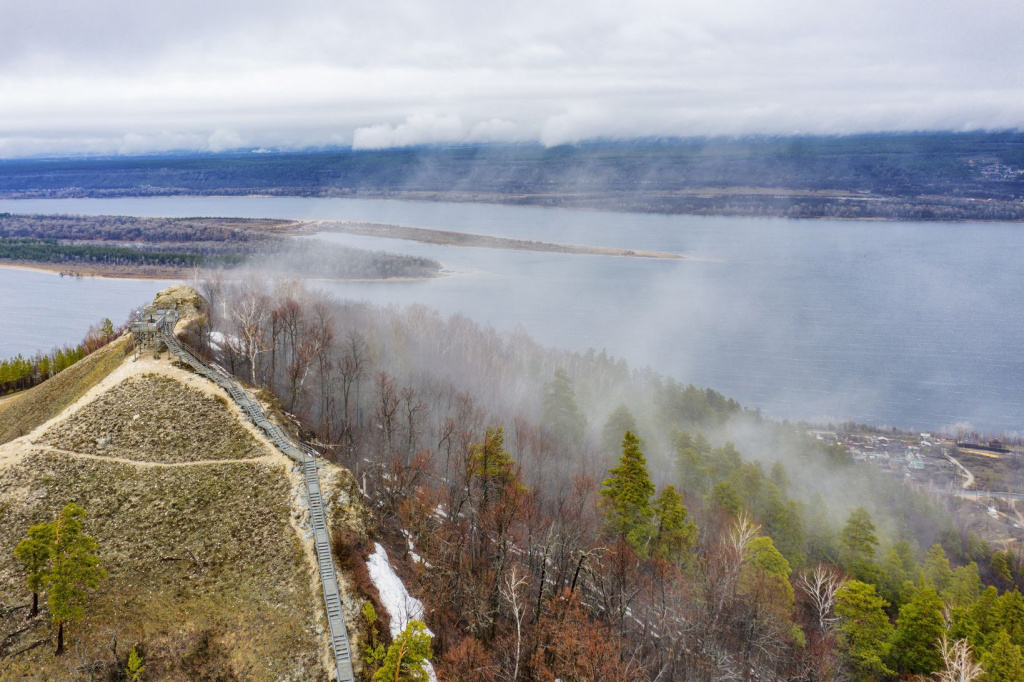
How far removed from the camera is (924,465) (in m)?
80.9

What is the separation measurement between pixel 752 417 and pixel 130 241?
615 feet

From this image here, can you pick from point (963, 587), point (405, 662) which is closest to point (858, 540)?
point (963, 587)

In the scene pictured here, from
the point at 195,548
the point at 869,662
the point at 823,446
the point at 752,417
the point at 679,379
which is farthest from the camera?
the point at 679,379

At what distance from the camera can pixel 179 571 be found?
1104 inches

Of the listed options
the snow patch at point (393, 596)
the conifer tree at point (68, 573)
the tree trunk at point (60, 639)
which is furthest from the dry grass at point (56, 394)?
the snow patch at point (393, 596)

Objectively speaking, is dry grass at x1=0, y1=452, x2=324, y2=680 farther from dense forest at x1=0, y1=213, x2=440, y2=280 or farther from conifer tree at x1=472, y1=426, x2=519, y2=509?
dense forest at x1=0, y1=213, x2=440, y2=280

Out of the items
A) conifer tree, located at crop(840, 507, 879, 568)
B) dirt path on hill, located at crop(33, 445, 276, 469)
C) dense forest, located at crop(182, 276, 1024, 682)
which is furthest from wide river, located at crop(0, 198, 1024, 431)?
dirt path on hill, located at crop(33, 445, 276, 469)

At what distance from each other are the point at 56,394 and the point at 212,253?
5190 inches

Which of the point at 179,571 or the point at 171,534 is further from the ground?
the point at 171,534

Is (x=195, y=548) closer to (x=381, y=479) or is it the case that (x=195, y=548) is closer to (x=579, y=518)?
(x=381, y=479)

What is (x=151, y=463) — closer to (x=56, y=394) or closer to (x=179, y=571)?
(x=179, y=571)

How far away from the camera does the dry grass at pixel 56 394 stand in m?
42.6

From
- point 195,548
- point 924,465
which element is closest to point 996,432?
point 924,465

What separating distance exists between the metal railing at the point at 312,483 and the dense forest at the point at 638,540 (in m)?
1.15
